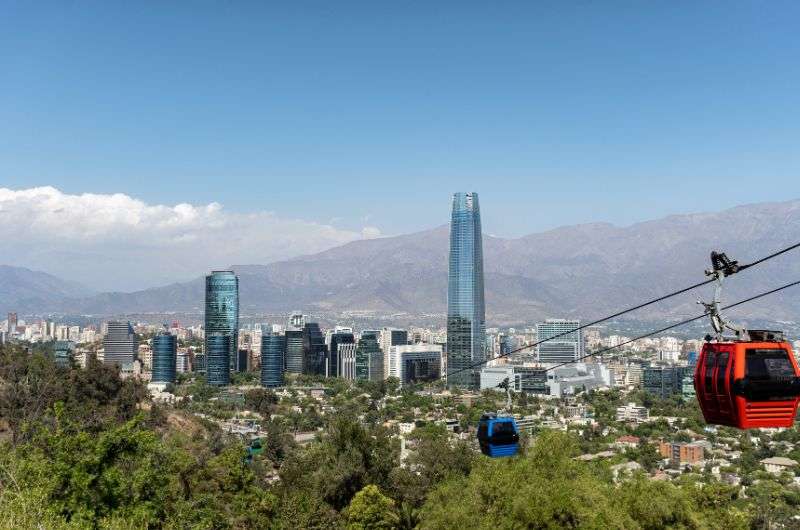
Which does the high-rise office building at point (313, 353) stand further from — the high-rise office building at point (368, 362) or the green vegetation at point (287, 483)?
the green vegetation at point (287, 483)

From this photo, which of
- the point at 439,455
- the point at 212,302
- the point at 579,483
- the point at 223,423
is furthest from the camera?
the point at 212,302

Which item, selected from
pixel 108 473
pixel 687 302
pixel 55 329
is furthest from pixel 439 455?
pixel 687 302

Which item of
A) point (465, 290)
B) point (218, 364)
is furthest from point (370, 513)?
point (465, 290)

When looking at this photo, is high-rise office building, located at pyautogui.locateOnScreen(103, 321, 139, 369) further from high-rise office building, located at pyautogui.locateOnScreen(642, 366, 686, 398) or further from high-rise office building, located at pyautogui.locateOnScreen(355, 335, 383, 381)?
high-rise office building, located at pyautogui.locateOnScreen(642, 366, 686, 398)

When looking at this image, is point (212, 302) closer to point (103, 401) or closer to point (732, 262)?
point (103, 401)

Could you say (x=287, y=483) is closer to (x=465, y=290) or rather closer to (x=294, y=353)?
(x=294, y=353)

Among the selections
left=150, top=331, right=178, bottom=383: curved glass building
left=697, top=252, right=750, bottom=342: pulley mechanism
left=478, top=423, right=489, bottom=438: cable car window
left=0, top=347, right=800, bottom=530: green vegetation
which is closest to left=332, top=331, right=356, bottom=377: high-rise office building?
left=150, top=331, right=178, bottom=383: curved glass building

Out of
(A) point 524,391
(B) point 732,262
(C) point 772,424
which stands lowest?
(A) point 524,391
